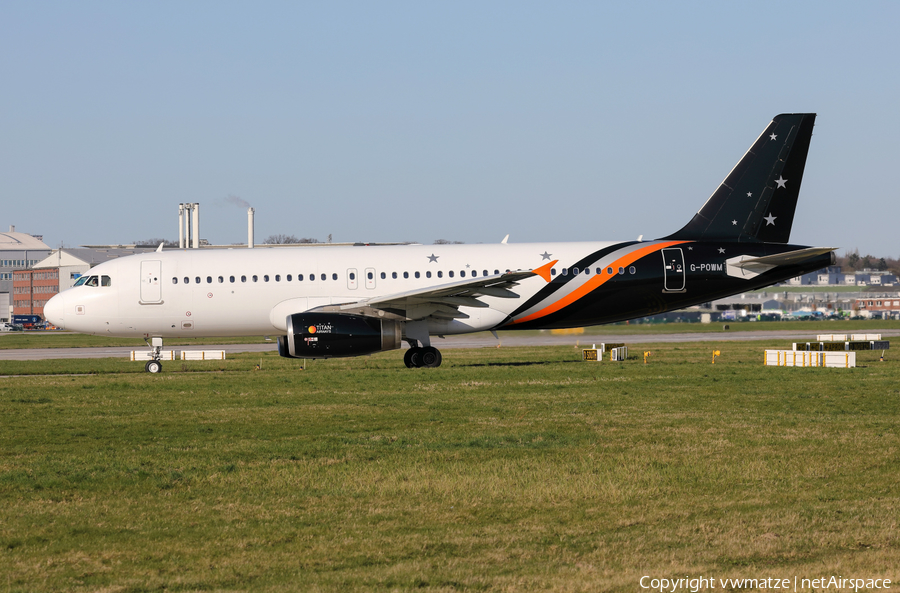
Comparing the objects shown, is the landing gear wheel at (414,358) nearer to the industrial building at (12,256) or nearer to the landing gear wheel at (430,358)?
the landing gear wheel at (430,358)

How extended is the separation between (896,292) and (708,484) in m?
130

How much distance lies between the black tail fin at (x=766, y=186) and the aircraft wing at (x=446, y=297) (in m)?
5.74

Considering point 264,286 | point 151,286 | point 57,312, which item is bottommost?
point 57,312

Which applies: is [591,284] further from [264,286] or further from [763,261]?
[264,286]

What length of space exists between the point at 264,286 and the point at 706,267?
44.4 ft

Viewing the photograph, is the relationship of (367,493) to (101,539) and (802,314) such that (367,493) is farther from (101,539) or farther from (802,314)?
(802,314)

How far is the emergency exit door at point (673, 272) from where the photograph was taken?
2778 centimetres

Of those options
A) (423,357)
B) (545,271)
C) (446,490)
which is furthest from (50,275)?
(446,490)

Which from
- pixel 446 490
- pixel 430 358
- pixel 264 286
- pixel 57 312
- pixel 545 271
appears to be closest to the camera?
pixel 446 490

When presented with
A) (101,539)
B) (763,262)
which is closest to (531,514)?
(101,539)

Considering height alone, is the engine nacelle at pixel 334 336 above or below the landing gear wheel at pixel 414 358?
above

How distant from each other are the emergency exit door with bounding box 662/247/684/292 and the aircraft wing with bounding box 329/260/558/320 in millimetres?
3396

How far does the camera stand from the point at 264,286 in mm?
27859

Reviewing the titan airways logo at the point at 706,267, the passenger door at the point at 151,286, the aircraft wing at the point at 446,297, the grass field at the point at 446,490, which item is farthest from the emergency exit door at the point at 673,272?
the passenger door at the point at 151,286
